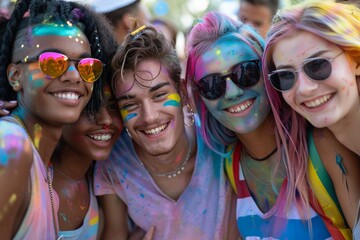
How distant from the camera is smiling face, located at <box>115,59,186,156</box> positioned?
2.96 meters

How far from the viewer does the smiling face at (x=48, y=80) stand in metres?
2.56

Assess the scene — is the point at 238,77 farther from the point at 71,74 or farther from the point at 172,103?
A: the point at 71,74

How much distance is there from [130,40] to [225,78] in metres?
0.67

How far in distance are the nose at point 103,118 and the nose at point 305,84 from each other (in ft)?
3.97

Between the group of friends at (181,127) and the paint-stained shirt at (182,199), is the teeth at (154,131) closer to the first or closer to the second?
the group of friends at (181,127)

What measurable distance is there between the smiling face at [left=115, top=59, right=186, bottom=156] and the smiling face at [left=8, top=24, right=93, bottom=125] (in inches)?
16.0

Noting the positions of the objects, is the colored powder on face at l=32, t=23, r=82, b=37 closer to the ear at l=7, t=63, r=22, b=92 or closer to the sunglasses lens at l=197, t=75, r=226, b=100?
the ear at l=7, t=63, r=22, b=92

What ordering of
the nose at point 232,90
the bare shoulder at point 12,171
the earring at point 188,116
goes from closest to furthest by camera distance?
the bare shoulder at point 12,171 → the nose at point 232,90 → the earring at point 188,116

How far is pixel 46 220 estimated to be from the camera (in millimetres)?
2445

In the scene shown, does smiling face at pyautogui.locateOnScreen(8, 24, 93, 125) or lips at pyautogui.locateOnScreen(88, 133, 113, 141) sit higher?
smiling face at pyautogui.locateOnScreen(8, 24, 93, 125)

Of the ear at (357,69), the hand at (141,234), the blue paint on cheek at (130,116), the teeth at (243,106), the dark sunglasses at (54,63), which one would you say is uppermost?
the ear at (357,69)

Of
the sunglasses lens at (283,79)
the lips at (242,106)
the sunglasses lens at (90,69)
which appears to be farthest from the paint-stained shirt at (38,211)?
the sunglasses lens at (283,79)

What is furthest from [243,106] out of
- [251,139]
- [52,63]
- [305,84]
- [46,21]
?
[46,21]

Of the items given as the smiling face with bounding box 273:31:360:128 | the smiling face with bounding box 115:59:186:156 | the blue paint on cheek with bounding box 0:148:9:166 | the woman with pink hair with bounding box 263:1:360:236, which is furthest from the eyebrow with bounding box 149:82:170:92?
the blue paint on cheek with bounding box 0:148:9:166
